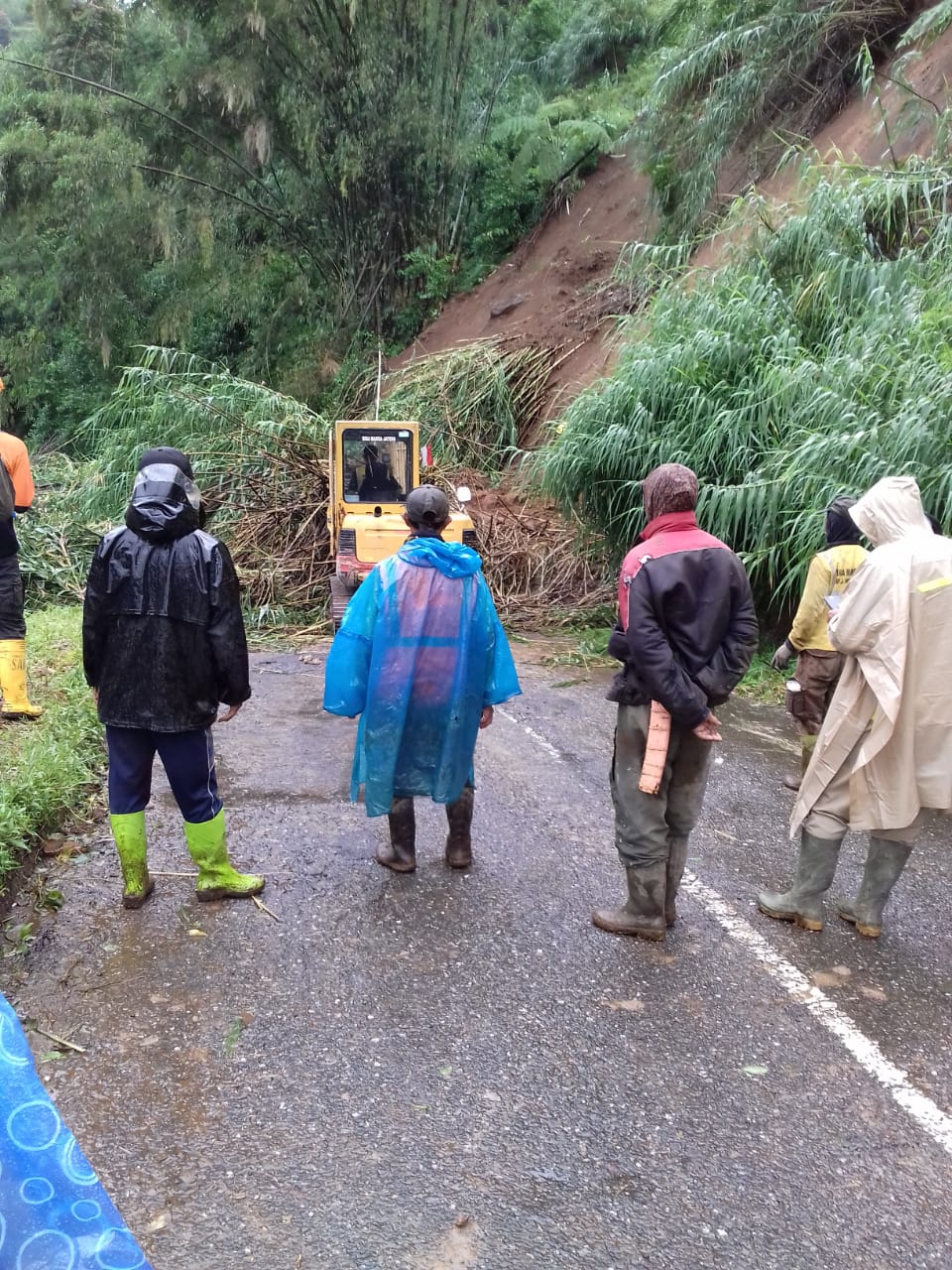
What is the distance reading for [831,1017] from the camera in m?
3.36

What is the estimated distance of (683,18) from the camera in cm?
1812

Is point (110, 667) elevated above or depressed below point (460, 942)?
above

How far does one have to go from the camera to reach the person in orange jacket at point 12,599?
5.79 meters

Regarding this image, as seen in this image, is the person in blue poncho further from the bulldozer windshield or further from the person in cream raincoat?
the bulldozer windshield

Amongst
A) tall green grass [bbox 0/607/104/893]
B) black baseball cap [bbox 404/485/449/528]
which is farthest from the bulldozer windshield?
black baseball cap [bbox 404/485/449/528]

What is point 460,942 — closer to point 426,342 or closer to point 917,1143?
point 917,1143

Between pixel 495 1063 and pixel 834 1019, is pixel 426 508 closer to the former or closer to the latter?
pixel 495 1063

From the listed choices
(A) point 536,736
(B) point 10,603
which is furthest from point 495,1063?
(B) point 10,603

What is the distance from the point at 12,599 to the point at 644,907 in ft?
14.2

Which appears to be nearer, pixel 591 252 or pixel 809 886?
pixel 809 886

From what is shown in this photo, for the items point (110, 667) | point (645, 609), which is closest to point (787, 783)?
point (645, 609)

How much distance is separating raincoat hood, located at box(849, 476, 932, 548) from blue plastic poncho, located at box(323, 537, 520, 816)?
158 centimetres

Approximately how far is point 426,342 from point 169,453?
56.9ft

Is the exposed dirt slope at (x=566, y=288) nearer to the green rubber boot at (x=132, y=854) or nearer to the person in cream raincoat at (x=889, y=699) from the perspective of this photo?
the person in cream raincoat at (x=889, y=699)
